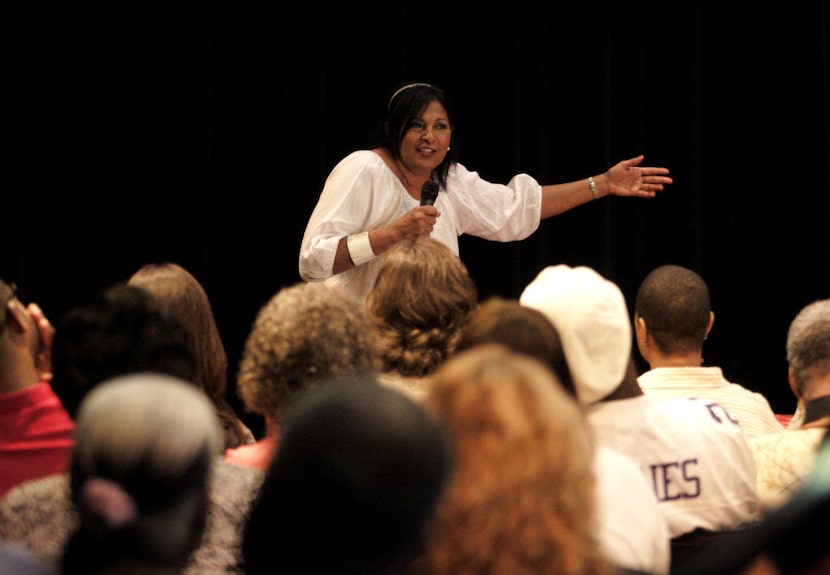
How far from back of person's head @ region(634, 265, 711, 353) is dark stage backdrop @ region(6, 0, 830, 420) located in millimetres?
2020

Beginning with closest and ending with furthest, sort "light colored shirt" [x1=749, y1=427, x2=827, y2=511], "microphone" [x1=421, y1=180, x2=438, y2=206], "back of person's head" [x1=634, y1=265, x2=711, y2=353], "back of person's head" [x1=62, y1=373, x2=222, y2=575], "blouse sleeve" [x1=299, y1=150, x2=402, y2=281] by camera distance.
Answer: "back of person's head" [x1=62, y1=373, x2=222, y2=575], "light colored shirt" [x1=749, y1=427, x2=827, y2=511], "back of person's head" [x1=634, y1=265, x2=711, y2=353], "microphone" [x1=421, y1=180, x2=438, y2=206], "blouse sleeve" [x1=299, y1=150, x2=402, y2=281]

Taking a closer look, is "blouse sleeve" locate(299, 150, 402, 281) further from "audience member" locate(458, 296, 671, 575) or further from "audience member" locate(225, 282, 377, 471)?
"audience member" locate(458, 296, 671, 575)

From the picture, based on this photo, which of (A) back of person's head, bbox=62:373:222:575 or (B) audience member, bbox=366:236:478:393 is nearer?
(A) back of person's head, bbox=62:373:222:575

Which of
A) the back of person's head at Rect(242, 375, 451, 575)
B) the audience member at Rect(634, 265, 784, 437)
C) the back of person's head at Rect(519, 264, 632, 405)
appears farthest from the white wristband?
the back of person's head at Rect(242, 375, 451, 575)

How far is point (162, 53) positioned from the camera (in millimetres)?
4277

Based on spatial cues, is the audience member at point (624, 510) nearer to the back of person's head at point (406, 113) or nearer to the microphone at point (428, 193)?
the microphone at point (428, 193)

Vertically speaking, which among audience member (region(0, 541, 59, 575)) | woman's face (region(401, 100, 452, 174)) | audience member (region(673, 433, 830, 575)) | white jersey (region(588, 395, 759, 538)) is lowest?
white jersey (region(588, 395, 759, 538))

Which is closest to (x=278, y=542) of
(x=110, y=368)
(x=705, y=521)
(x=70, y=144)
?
(x=110, y=368)

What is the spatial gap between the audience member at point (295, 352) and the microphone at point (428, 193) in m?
1.46

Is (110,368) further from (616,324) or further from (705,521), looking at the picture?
(705,521)

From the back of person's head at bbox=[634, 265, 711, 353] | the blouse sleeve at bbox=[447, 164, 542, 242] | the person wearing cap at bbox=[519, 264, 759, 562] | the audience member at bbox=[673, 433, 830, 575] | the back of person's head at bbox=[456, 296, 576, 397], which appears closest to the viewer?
the audience member at bbox=[673, 433, 830, 575]

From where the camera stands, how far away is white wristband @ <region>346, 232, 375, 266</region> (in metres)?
3.36

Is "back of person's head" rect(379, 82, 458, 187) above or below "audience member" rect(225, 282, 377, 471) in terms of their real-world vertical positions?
above

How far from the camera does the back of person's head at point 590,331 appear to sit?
1753 millimetres
